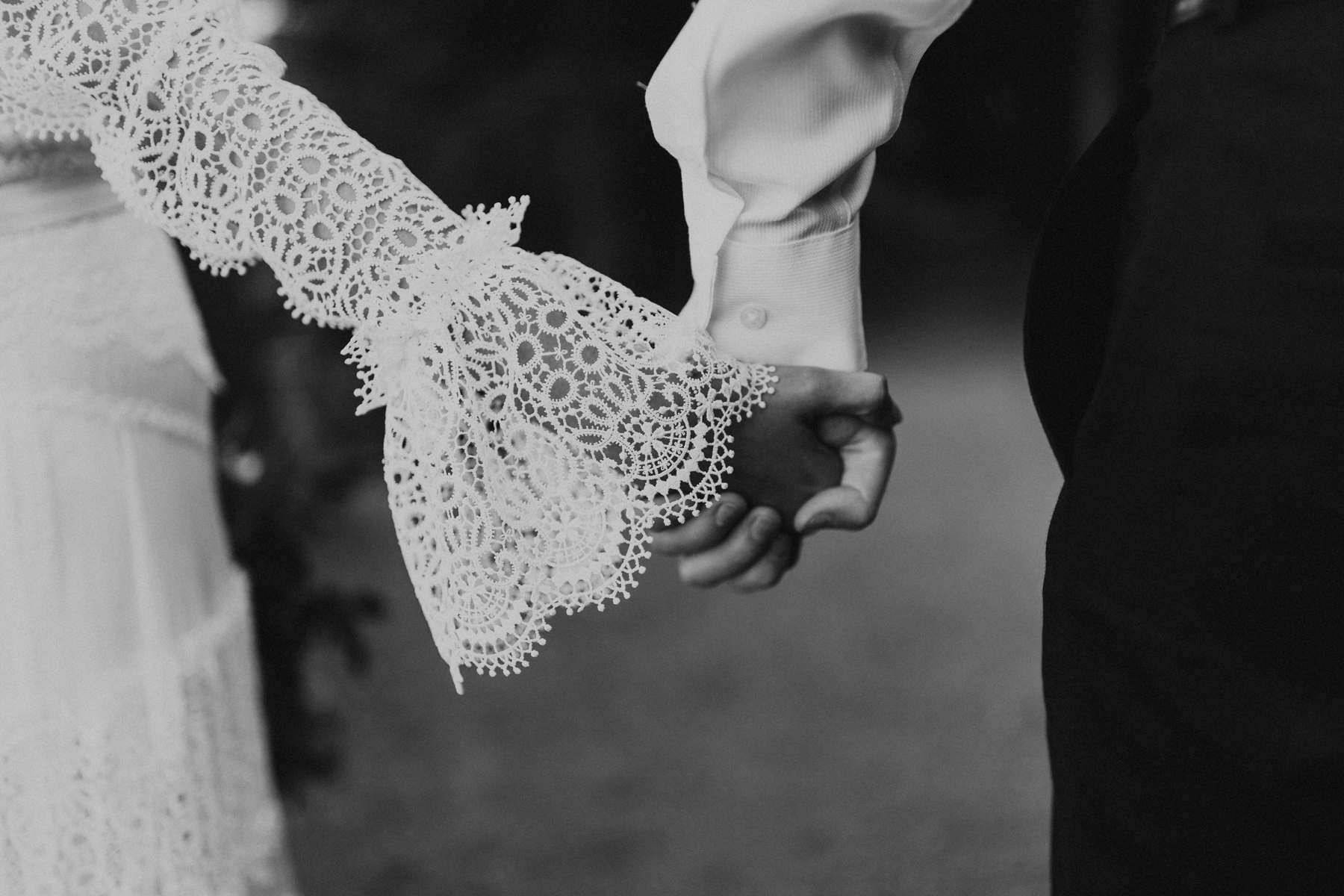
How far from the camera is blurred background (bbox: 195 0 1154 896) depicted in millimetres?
2846

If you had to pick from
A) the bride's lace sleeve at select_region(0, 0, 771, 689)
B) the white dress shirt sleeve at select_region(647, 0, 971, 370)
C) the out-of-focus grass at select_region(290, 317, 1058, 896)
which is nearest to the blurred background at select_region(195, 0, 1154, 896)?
the out-of-focus grass at select_region(290, 317, 1058, 896)

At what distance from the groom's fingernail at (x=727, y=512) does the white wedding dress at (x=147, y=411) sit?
0.04 metres

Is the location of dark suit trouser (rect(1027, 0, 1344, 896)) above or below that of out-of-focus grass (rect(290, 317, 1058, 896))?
above

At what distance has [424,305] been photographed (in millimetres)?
1068

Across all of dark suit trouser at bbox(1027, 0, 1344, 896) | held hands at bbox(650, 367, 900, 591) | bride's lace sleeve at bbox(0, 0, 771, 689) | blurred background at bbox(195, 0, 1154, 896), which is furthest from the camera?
blurred background at bbox(195, 0, 1154, 896)

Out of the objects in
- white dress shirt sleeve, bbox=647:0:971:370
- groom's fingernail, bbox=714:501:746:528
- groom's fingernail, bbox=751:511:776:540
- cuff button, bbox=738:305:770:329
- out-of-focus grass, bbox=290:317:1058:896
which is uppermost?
white dress shirt sleeve, bbox=647:0:971:370

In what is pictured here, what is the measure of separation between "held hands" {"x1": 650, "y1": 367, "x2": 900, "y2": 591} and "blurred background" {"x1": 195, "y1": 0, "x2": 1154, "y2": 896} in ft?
2.47

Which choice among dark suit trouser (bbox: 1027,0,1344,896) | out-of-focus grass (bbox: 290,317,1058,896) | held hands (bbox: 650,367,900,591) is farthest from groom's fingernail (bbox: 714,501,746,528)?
out-of-focus grass (bbox: 290,317,1058,896)

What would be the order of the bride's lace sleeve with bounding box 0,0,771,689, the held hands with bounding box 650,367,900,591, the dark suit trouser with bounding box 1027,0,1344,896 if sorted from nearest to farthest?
1. the dark suit trouser with bounding box 1027,0,1344,896
2. the bride's lace sleeve with bounding box 0,0,771,689
3. the held hands with bounding box 650,367,900,591

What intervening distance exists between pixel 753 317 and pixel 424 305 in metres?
0.32

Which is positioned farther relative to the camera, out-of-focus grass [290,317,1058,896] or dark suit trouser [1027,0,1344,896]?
out-of-focus grass [290,317,1058,896]

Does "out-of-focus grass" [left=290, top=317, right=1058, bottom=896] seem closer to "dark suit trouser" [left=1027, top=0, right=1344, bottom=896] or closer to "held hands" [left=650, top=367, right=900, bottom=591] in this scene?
"held hands" [left=650, top=367, right=900, bottom=591]

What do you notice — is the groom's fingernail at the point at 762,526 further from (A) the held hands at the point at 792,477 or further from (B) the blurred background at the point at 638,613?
(B) the blurred background at the point at 638,613

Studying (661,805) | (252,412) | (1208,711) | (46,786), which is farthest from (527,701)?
(1208,711)
